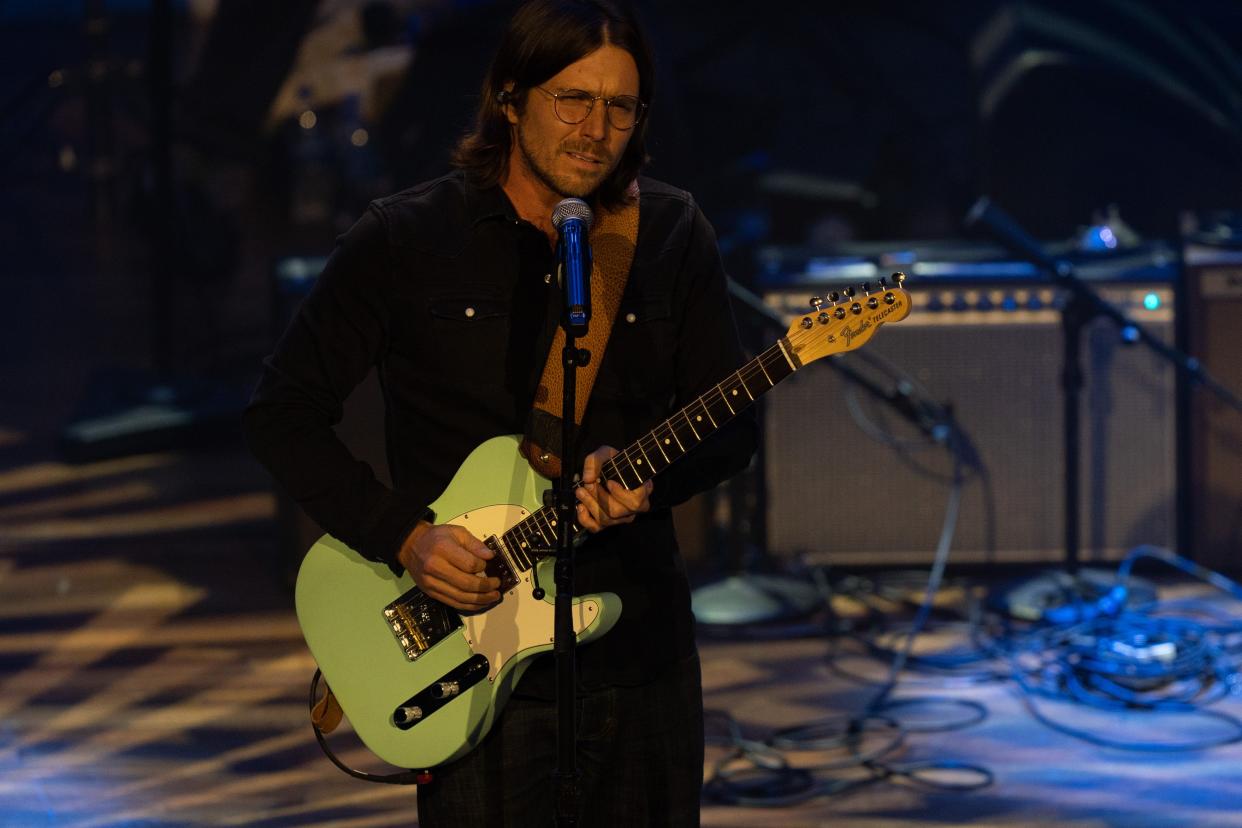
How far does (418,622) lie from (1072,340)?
317 cm

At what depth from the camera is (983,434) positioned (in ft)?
17.2

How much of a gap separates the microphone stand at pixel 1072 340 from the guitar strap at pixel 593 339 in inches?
104

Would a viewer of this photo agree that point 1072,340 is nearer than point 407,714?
No

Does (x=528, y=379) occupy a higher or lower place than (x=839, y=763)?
higher

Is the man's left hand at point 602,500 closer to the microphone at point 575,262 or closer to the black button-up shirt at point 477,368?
the black button-up shirt at point 477,368

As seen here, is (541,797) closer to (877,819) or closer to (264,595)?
(877,819)

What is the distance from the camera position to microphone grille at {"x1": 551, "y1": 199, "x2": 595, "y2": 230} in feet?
6.47

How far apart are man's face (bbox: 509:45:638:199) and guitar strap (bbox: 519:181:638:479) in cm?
8

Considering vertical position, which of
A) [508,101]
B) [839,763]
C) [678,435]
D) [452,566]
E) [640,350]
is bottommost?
[839,763]

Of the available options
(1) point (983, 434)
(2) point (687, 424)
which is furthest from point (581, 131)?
(1) point (983, 434)

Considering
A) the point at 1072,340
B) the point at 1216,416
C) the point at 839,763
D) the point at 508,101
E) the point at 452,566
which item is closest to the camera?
the point at 452,566

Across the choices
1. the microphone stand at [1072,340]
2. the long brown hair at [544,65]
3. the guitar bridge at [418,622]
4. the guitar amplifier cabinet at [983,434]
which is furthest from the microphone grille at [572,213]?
the guitar amplifier cabinet at [983,434]

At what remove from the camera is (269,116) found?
7453 millimetres

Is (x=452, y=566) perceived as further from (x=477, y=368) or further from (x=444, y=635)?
(x=477, y=368)
